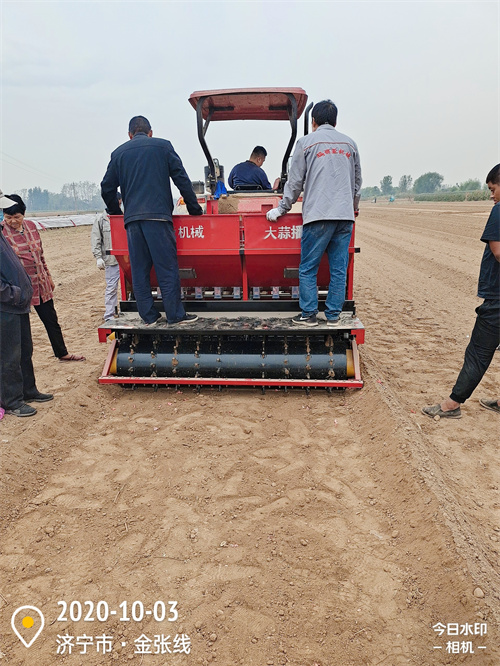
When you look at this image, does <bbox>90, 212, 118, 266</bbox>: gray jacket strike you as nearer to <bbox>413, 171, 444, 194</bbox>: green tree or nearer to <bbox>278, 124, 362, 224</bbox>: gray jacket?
<bbox>278, 124, 362, 224</bbox>: gray jacket

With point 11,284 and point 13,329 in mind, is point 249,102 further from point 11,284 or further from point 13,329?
point 13,329

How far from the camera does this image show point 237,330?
4047 mm

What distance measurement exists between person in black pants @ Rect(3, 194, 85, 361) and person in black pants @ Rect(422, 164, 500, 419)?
3.92m

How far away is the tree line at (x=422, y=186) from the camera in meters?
81.9

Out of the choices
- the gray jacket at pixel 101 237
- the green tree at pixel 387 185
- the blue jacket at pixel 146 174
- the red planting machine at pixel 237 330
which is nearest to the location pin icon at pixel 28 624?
the red planting machine at pixel 237 330

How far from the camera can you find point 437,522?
2.46 meters

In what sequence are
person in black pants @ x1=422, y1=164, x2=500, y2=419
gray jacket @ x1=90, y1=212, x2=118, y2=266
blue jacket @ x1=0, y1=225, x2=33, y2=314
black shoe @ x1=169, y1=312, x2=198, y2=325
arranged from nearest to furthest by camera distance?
person in black pants @ x1=422, y1=164, x2=500, y2=419, blue jacket @ x1=0, y1=225, x2=33, y2=314, black shoe @ x1=169, y1=312, x2=198, y2=325, gray jacket @ x1=90, y1=212, x2=118, y2=266

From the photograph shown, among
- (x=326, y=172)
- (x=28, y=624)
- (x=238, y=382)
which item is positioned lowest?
(x=28, y=624)

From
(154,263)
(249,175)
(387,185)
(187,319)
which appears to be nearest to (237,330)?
(187,319)

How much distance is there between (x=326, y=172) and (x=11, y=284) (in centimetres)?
274

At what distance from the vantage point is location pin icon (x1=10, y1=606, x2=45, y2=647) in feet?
6.51

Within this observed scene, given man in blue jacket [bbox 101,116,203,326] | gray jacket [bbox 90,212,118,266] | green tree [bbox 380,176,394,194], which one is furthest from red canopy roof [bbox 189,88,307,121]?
green tree [bbox 380,176,394,194]

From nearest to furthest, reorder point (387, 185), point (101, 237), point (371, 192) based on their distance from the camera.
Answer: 1. point (101, 237)
2. point (387, 185)
3. point (371, 192)

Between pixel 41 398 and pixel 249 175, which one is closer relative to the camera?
pixel 41 398
